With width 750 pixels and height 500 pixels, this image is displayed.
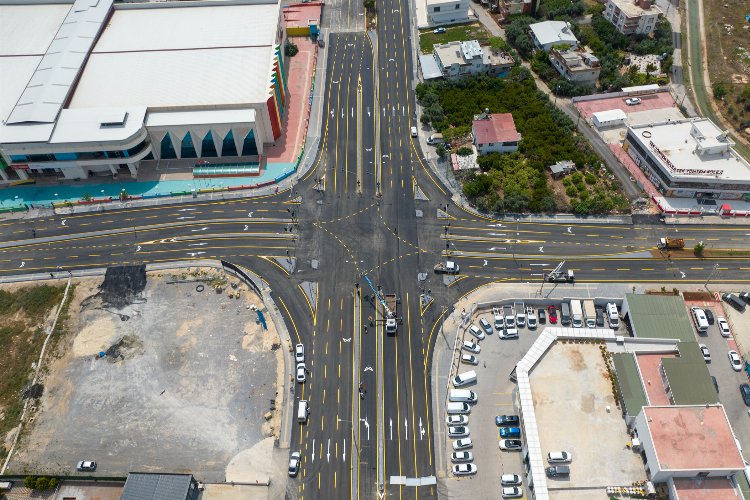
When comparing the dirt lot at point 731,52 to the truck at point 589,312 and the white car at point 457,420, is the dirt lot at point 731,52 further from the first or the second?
the white car at point 457,420

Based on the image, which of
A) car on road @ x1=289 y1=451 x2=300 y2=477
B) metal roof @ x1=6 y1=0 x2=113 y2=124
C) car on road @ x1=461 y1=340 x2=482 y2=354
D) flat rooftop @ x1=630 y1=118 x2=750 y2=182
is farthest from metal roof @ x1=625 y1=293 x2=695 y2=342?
metal roof @ x1=6 y1=0 x2=113 y2=124

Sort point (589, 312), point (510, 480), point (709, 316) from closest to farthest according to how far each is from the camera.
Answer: point (510, 480)
point (709, 316)
point (589, 312)

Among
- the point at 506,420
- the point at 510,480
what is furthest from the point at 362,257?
the point at 510,480

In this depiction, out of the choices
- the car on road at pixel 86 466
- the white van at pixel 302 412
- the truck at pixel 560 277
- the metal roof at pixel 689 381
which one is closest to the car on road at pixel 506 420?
the metal roof at pixel 689 381

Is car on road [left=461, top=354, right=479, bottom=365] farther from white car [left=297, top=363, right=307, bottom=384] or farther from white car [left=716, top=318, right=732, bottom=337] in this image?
white car [left=716, top=318, right=732, bottom=337]

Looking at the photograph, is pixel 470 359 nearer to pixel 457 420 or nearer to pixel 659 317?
pixel 457 420
